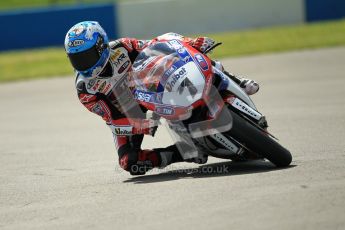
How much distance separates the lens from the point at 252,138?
6133 mm

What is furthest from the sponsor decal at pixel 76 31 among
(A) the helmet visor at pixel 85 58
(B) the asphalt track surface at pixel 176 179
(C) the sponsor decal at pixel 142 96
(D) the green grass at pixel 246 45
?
(D) the green grass at pixel 246 45

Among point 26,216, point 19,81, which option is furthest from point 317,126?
point 19,81

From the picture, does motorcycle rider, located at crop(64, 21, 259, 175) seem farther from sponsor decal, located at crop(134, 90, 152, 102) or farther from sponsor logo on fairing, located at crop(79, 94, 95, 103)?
sponsor decal, located at crop(134, 90, 152, 102)

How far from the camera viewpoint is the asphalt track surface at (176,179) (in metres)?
5.04

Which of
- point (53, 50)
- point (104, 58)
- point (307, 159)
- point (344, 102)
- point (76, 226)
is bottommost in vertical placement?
point (53, 50)

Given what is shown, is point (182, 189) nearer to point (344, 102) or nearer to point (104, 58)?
point (104, 58)

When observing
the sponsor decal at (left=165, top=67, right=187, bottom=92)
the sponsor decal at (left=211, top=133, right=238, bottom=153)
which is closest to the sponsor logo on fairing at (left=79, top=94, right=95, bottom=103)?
the sponsor decal at (left=165, top=67, right=187, bottom=92)

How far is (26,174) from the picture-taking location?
7.91 metres

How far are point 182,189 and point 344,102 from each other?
4940mm

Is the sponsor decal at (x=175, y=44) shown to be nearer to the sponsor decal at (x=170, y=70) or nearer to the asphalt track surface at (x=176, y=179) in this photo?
the sponsor decal at (x=170, y=70)

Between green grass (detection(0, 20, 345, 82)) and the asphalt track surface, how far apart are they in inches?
183

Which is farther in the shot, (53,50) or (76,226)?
(53,50)

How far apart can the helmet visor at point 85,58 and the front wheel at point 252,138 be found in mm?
1270

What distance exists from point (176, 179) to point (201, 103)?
0.77 meters
